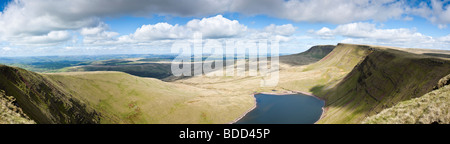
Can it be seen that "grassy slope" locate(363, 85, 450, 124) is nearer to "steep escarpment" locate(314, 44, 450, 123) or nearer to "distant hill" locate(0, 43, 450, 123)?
"distant hill" locate(0, 43, 450, 123)

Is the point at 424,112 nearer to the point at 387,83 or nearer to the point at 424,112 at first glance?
the point at 424,112

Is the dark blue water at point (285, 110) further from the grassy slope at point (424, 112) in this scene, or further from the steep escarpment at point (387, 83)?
the grassy slope at point (424, 112)

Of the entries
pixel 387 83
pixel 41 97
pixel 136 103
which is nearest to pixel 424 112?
pixel 387 83

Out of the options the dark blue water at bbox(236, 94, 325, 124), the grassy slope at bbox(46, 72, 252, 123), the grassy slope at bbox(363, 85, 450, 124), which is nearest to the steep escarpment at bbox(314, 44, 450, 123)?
the dark blue water at bbox(236, 94, 325, 124)

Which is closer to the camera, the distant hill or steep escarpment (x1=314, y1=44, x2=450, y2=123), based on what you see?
the distant hill

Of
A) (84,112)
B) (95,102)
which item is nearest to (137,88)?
(95,102)
